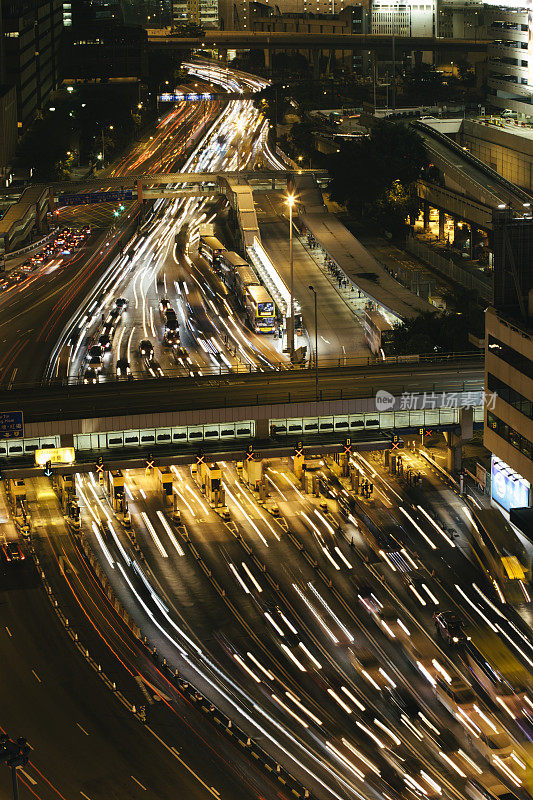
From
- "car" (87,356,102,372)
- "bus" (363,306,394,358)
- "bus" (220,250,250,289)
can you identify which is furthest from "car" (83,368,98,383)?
"bus" (220,250,250,289)

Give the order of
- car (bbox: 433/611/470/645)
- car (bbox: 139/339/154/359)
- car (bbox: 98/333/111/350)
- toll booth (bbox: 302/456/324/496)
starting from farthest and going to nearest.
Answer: car (bbox: 98/333/111/350)
car (bbox: 139/339/154/359)
toll booth (bbox: 302/456/324/496)
car (bbox: 433/611/470/645)

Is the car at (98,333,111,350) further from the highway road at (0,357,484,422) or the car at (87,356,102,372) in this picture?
the highway road at (0,357,484,422)

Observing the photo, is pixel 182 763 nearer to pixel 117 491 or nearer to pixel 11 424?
pixel 117 491

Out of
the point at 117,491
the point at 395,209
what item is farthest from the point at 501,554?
the point at 395,209

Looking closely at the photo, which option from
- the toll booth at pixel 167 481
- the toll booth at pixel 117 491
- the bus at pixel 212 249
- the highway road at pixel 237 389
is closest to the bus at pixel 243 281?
the bus at pixel 212 249

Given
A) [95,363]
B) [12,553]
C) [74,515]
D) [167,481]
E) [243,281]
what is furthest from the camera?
[243,281]

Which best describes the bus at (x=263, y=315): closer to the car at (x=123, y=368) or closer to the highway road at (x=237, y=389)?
the car at (x=123, y=368)
